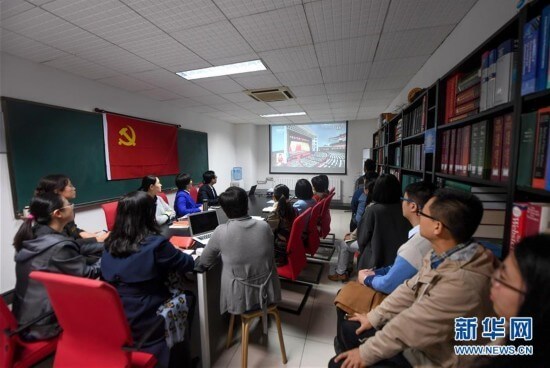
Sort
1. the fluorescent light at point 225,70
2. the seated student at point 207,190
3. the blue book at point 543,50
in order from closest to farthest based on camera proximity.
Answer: the blue book at point 543,50, the fluorescent light at point 225,70, the seated student at point 207,190

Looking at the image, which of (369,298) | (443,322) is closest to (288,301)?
(369,298)

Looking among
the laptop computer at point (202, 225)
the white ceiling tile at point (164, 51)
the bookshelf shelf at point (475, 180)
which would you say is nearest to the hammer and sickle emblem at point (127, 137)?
the white ceiling tile at point (164, 51)

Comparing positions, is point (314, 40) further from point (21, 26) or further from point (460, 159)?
point (21, 26)

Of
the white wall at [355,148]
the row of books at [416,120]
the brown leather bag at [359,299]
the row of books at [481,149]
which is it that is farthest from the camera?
the white wall at [355,148]

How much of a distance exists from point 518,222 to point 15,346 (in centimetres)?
240

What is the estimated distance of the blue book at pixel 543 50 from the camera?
0.77 m

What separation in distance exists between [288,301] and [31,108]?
141 inches

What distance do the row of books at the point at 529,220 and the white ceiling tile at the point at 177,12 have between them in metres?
2.14

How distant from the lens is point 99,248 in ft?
6.00

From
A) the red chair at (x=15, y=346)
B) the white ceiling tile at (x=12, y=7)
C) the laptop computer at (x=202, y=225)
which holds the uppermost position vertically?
the white ceiling tile at (x=12, y=7)

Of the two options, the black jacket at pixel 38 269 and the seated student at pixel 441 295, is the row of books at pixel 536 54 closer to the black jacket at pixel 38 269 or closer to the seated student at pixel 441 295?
the seated student at pixel 441 295

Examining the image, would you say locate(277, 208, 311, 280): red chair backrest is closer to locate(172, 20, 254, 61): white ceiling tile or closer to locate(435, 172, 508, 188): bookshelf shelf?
locate(435, 172, 508, 188): bookshelf shelf

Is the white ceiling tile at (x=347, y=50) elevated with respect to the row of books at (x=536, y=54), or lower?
elevated

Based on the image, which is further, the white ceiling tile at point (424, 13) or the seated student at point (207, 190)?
the seated student at point (207, 190)
